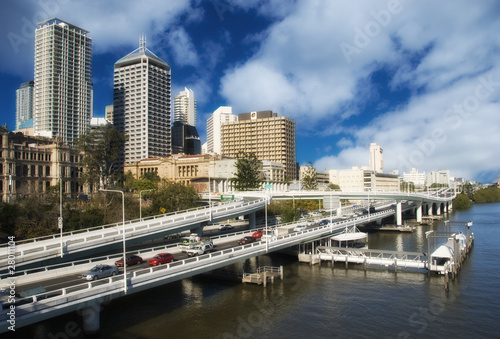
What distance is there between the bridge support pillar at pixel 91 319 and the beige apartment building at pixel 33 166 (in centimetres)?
5454

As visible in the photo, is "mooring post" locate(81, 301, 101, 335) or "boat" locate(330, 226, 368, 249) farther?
"boat" locate(330, 226, 368, 249)

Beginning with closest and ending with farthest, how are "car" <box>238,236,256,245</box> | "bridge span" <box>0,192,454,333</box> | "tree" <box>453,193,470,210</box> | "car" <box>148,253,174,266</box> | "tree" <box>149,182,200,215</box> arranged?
1. "bridge span" <box>0,192,454,333</box>
2. "car" <box>148,253,174,266</box>
3. "car" <box>238,236,256,245</box>
4. "tree" <box>149,182,200,215</box>
5. "tree" <box>453,193,470,210</box>

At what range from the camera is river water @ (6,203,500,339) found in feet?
101

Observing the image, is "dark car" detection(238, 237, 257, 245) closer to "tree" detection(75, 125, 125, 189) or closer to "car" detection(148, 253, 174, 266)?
"car" detection(148, 253, 174, 266)

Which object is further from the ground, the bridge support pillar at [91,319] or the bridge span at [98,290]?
the bridge span at [98,290]

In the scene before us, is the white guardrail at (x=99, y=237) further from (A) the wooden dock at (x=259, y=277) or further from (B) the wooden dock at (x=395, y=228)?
(B) the wooden dock at (x=395, y=228)

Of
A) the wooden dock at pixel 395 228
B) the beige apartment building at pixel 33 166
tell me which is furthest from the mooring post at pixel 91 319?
the wooden dock at pixel 395 228

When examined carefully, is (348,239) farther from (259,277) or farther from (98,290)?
(98,290)

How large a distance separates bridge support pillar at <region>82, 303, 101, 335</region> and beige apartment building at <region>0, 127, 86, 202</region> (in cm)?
5454

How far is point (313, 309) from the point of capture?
119ft

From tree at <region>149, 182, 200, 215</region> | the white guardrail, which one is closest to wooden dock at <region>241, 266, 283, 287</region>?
the white guardrail

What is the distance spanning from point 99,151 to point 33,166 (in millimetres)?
24967

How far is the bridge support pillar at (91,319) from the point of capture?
29.5 m

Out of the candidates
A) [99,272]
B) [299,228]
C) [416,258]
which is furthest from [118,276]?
[416,258]
